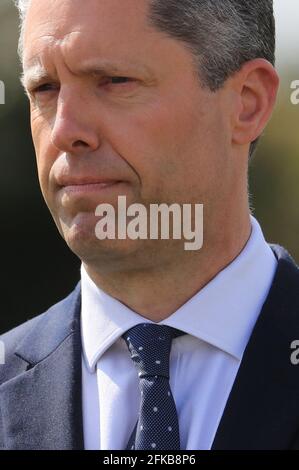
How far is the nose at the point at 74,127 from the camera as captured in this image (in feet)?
8.16

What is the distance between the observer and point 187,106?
2.62m

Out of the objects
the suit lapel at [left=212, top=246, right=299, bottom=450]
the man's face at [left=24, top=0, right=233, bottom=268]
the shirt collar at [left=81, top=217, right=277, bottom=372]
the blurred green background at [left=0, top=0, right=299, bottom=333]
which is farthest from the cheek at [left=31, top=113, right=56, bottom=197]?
the blurred green background at [left=0, top=0, right=299, bottom=333]

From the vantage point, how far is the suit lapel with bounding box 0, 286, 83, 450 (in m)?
2.56

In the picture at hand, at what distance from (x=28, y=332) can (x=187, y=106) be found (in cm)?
80

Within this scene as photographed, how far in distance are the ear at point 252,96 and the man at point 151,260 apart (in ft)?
0.04

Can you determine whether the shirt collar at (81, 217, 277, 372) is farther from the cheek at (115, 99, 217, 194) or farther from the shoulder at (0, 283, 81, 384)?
the cheek at (115, 99, 217, 194)

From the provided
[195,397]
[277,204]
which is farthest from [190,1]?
[277,204]

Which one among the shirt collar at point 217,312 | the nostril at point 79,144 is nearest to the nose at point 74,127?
the nostril at point 79,144

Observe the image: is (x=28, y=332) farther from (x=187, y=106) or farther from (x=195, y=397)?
(x=187, y=106)

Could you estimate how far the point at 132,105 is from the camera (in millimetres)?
2549

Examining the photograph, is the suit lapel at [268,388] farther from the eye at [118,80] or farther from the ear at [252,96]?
the eye at [118,80]

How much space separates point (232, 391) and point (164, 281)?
0.35 m

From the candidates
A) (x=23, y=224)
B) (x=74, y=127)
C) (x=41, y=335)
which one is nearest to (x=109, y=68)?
(x=74, y=127)

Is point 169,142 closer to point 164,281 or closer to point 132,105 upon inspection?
point 132,105
